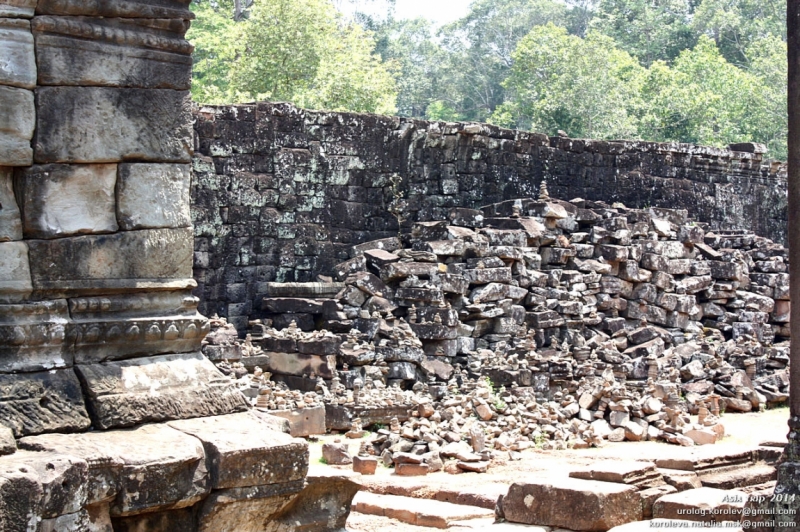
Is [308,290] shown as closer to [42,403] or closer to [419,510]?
[419,510]

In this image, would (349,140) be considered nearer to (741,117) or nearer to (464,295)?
(464,295)

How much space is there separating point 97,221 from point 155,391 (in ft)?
2.35

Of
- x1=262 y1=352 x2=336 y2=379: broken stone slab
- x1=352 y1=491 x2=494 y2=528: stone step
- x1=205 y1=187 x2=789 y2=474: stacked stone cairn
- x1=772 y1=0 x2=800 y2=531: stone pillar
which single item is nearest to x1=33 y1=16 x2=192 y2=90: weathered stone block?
x1=772 y1=0 x2=800 y2=531: stone pillar

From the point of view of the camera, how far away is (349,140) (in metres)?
13.8

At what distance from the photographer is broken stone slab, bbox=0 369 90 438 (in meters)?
4.11

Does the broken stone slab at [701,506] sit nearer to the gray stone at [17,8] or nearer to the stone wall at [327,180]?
the gray stone at [17,8]

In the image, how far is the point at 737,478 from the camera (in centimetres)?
783

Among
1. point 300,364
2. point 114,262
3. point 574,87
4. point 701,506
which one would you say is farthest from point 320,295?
point 574,87

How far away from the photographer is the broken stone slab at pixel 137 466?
3988 mm

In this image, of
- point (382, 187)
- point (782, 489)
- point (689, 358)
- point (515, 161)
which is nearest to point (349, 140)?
point (382, 187)

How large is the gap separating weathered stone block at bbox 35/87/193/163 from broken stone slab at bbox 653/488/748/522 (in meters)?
3.77

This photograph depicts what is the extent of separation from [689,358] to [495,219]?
3038mm

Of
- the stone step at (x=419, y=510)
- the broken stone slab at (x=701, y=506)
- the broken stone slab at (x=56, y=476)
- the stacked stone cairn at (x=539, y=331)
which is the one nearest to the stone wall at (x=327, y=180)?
the stacked stone cairn at (x=539, y=331)

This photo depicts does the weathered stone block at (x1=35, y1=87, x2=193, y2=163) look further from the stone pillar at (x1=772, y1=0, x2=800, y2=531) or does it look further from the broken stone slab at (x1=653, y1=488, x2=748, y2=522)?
the broken stone slab at (x1=653, y1=488, x2=748, y2=522)
